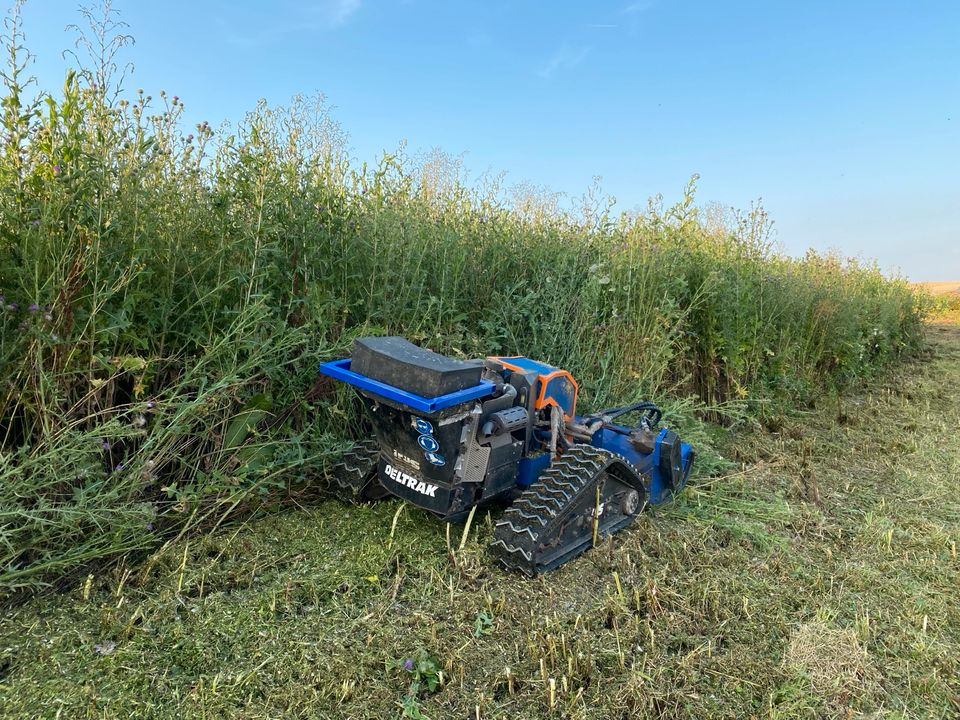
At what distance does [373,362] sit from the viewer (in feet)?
8.04

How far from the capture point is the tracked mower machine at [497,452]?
2.42 meters

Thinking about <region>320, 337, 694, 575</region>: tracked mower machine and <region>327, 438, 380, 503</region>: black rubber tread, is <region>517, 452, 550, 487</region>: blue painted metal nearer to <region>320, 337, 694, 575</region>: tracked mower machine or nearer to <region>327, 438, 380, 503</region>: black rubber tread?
<region>320, 337, 694, 575</region>: tracked mower machine

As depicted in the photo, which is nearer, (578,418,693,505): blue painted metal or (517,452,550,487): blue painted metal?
(517,452,550,487): blue painted metal

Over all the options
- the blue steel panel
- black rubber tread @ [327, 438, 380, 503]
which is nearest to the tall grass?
black rubber tread @ [327, 438, 380, 503]

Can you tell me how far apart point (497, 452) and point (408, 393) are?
60cm

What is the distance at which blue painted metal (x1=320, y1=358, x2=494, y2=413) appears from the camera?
2266 mm

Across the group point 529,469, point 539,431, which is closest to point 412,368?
point 529,469

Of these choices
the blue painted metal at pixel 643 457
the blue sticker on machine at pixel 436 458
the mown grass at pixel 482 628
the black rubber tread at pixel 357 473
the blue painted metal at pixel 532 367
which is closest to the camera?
the mown grass at pixel 482 628

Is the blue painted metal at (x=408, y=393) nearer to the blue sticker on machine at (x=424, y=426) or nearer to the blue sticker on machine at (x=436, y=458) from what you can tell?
the blue sticker on machine at (x=424, y=426)

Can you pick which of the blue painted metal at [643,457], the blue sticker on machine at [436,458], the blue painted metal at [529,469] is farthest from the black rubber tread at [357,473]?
the blue painted metal at [643,457]

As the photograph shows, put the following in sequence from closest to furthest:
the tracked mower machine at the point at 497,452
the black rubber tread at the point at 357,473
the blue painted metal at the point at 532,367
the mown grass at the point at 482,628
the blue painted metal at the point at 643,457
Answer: the mown grass at the point at 482,628 < the tracked mower machine at the point at 497,452 < the black rubber tread at the point at 357,473 < the blue painted metal at the point at 532,367 < the blue painted metal at the point at 643,457

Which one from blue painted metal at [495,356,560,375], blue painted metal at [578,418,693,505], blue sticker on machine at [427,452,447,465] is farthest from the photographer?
blue painted metal at [578,418,693,505]

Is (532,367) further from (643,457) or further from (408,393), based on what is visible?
(408,393)

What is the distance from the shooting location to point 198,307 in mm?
2883
